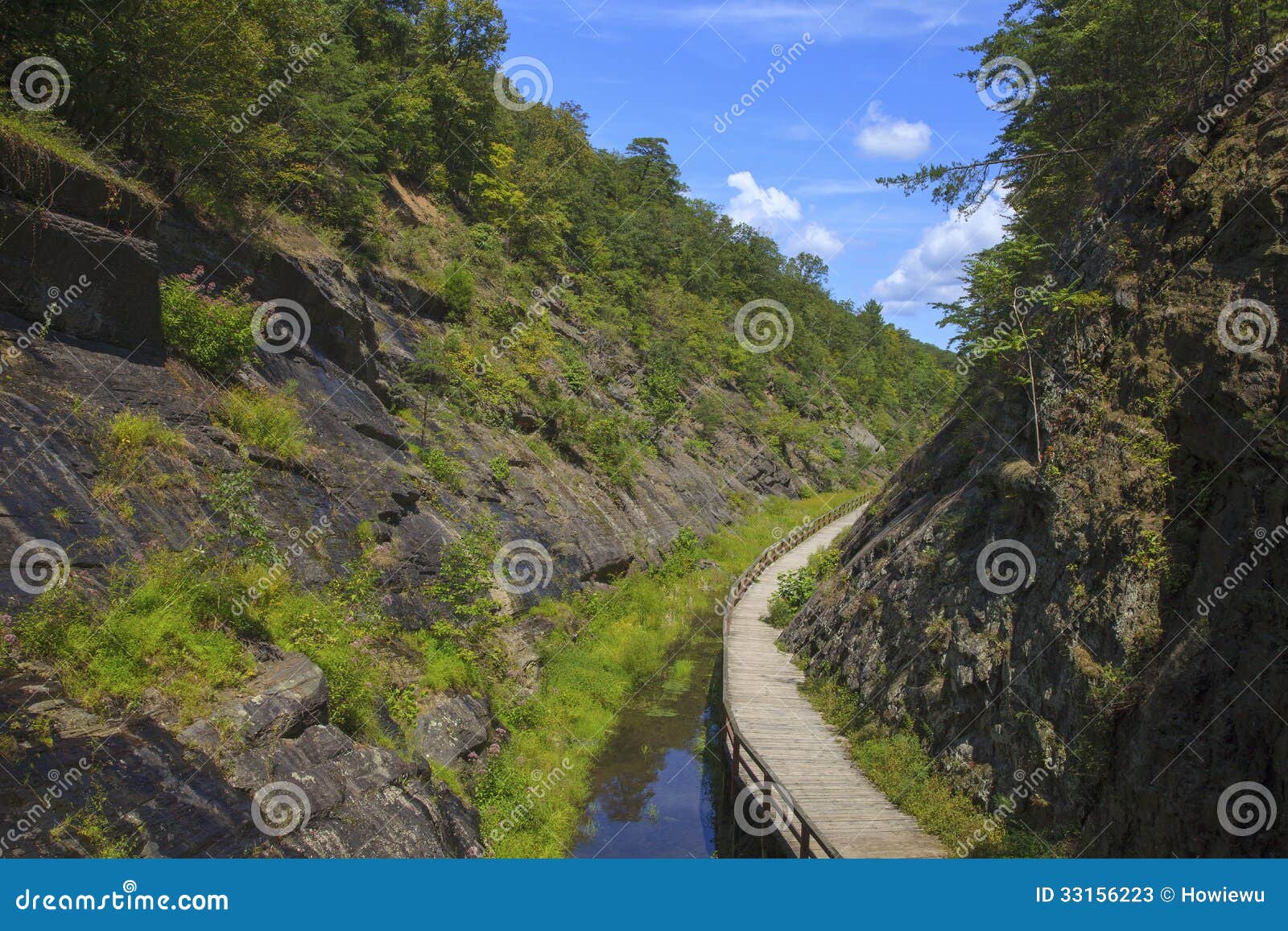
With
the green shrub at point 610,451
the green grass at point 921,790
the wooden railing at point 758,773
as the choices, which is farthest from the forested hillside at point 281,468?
the green grass at point 921,790

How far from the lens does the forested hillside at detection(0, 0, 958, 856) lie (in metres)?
8.74

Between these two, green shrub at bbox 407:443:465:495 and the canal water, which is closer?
the canal water

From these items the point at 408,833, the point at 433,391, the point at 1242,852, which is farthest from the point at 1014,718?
the point at 433,391

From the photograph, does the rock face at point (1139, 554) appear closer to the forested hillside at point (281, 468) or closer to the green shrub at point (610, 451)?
the forested hillside at point (281, 468)

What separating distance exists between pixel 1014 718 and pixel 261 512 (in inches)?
484

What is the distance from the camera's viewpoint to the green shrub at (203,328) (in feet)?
45.4

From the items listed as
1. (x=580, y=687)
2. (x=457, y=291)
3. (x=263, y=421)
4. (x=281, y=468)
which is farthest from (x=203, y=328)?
(x=457, y=291)

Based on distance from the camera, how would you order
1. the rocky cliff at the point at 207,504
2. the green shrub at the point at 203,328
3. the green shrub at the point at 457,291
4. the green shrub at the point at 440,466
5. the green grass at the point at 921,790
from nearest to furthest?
1. the rocky cliff at the point at 207,504
2. the green grass at the point at 921,790
3. the green shrub at the point at 203,328
4. the green shrub at the point at 440,466
5. the green shrub at the point at 457,291

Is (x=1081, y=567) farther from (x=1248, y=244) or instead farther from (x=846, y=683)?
(x=846, y=683)

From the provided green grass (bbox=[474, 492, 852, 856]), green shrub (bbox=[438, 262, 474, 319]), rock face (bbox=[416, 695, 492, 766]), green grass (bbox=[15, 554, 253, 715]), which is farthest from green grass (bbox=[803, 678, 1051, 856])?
green shrub (bbox=[438, 262, 474, 319])

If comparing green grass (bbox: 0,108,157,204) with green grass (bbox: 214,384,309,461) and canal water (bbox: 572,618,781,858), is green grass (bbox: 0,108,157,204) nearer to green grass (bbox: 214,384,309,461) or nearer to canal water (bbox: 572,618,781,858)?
green grass (bbox: 214,384,309,461)

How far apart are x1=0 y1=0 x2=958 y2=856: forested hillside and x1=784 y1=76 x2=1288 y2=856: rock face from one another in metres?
7.70

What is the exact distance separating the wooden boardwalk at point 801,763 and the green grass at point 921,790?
206mm

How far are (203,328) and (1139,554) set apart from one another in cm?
1555
